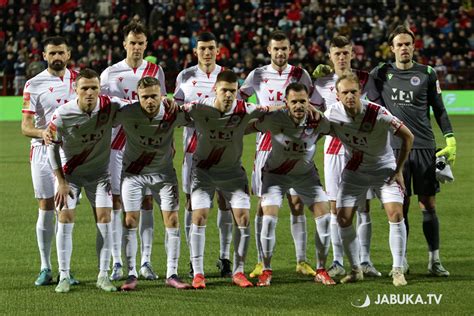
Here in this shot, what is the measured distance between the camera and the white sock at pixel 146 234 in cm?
919

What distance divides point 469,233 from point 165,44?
61.8 ft

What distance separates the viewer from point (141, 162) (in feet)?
28.7

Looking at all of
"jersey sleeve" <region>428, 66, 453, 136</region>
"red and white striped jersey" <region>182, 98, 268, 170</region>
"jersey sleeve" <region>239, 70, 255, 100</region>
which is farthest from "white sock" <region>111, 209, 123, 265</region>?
"jersey sleeve" <region>428, 66, 453, 136</region>

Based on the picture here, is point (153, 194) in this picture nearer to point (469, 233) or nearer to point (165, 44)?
point (469, 233)

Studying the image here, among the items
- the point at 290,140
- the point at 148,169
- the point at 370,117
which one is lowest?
the point at 148,169

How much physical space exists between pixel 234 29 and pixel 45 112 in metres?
21.4

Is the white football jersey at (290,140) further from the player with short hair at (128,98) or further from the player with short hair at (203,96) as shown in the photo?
the player with short hair at (128,98)

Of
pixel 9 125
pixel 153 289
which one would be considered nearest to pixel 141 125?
pixel 153 289

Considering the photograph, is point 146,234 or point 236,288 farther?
point 146,234

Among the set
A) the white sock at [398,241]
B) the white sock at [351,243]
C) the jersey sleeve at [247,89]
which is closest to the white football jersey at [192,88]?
the jersey sleeve at [247,89]

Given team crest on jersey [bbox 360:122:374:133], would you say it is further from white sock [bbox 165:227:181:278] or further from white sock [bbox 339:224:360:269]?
white sock [bbox 165:227:181:278]

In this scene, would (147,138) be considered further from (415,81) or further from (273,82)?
(415,81)

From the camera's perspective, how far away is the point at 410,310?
7801 mm

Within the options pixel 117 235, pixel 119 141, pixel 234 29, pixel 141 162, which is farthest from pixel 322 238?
pixel 234 29
